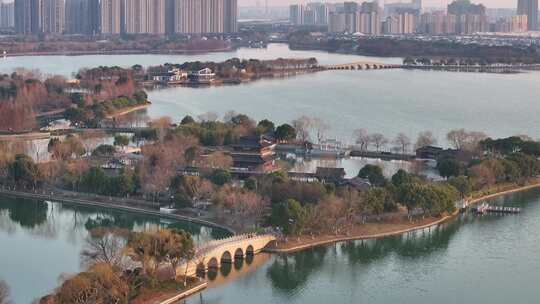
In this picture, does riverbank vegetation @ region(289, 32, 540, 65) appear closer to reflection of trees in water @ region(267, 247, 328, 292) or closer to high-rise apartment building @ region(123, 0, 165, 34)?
high-rise apartment building @ region(123, 0, 165, 34)

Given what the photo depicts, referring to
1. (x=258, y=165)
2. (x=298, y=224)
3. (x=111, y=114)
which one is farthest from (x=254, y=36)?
(x=298, y=224)

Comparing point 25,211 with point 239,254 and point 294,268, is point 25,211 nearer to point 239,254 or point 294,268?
point 239,254

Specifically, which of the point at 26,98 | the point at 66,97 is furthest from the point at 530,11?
the point at 26,98

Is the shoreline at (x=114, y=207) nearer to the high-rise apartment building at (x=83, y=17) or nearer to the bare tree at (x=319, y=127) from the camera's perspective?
the bare tree at (x=319, y=127)

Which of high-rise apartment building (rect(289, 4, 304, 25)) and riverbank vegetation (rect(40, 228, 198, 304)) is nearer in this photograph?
riverbank vegetation (rect(40, 228, 198, 304))

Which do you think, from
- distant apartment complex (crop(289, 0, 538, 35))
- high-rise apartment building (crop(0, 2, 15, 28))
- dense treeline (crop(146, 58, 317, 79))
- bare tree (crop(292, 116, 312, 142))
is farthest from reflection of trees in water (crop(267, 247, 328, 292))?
high-rise apartment building (crop(0, 2, 15, 28))

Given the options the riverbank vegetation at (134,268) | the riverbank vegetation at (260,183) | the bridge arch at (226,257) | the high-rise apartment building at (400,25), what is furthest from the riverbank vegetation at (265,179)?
the high-rise apartment building at (400,25)

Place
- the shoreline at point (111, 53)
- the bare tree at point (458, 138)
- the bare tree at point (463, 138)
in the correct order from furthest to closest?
1. the shoreline at point (111, 53)
2. the bare tree at point (458, 138)
3. the bare tree at point (463, 138)
